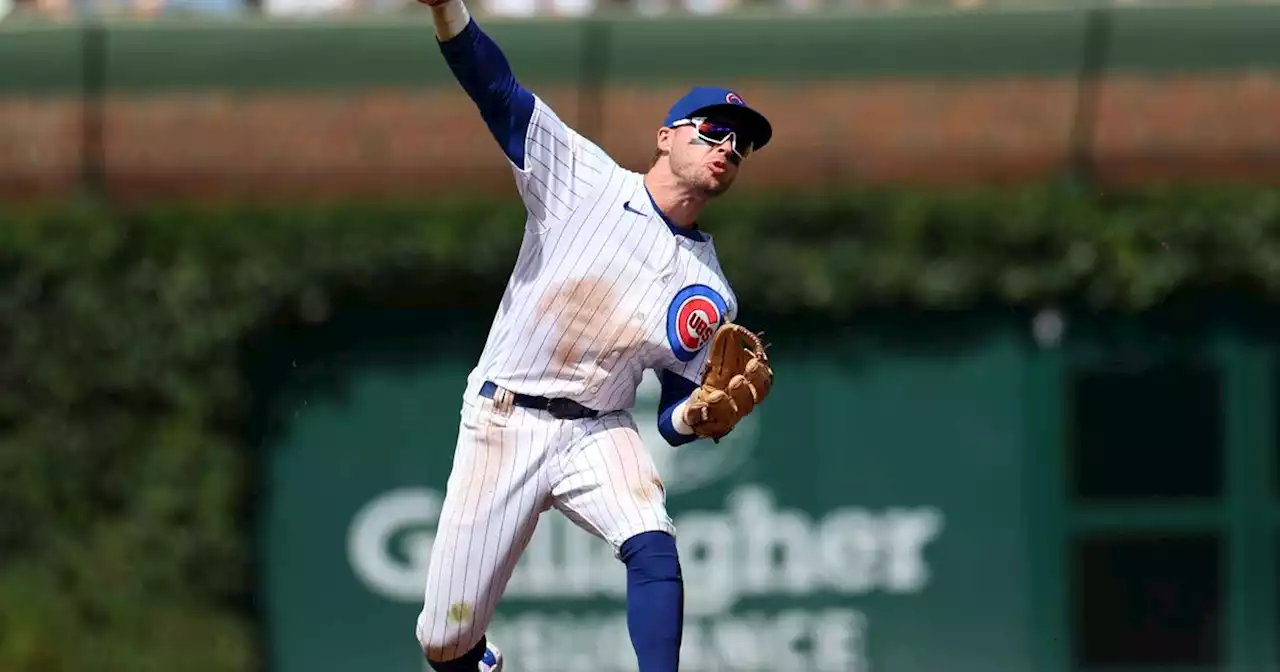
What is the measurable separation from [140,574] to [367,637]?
1296mm

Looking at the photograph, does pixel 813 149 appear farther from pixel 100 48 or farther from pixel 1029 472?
pixel 100 48

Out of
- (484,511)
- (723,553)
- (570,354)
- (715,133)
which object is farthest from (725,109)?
(723,553)

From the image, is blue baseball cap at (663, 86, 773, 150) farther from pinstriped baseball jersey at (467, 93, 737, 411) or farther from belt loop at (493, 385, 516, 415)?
belt loop at (493, 385, 516, 415)

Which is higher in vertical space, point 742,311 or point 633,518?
point 742,311

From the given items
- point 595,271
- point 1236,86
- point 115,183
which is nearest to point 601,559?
point 115,183

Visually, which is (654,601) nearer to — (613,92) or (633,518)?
(633,518)

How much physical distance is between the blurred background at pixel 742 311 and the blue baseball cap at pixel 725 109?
5.24 metres

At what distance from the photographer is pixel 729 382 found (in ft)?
17.1

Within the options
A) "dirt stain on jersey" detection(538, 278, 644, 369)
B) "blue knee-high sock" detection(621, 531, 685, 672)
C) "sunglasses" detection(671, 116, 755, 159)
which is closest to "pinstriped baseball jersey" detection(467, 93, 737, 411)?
"dirt stain on jersey" detection(538, 278, 644, 369)

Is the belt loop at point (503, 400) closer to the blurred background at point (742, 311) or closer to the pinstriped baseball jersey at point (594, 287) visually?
the pinstriped baseball jersey at point (594, 287)

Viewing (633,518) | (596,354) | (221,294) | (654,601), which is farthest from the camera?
(221,294)

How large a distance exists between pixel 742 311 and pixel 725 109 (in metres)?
5.50

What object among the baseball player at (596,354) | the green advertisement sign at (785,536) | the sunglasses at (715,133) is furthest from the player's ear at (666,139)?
the green advertisement sign at (785,536)

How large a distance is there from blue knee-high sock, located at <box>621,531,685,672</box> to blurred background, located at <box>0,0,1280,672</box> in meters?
5.24
